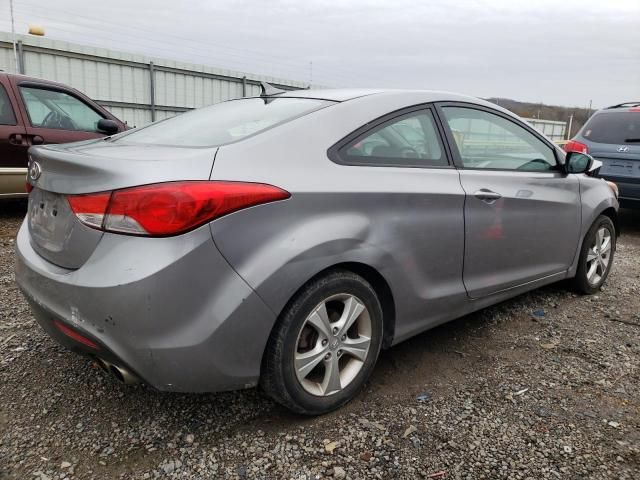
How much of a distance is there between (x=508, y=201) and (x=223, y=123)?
166 centimetres

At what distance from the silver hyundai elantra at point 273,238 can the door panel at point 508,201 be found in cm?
2

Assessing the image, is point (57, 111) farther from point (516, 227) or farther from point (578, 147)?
point (578, 147)

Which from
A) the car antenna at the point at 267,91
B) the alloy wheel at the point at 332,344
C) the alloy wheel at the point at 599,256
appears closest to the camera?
the alloy wheel at the point at 332,344

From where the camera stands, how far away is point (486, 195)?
9.46 ft

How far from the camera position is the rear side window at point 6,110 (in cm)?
549

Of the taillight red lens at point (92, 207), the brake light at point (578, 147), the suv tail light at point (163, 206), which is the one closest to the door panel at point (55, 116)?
the taillight red lens at point (92, 207)

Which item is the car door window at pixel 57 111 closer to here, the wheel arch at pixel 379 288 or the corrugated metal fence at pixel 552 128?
the wheel arch at pixel 379 288

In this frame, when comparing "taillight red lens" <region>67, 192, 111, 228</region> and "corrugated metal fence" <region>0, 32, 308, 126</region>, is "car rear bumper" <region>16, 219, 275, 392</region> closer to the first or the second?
"taillight red lens" <region>67, 192, 111, 228</region>

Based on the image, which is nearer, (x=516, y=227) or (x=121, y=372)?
(x=121, y=372)

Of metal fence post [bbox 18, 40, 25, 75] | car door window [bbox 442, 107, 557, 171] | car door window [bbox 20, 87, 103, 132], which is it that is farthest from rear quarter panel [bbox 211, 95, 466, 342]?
metal fence post [bbox 18, 40, 25, 75]

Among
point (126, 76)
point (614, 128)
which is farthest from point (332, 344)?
point (126, 76)

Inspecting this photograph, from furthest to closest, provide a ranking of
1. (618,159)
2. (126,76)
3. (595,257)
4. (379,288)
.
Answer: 1. (126,76)
2. (618,159)
3. (595,257)
4. (379,288)

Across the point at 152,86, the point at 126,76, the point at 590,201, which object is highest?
the point at 126,76

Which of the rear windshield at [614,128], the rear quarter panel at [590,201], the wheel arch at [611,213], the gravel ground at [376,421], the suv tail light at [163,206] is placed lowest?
the gravel ground at [376,421]
